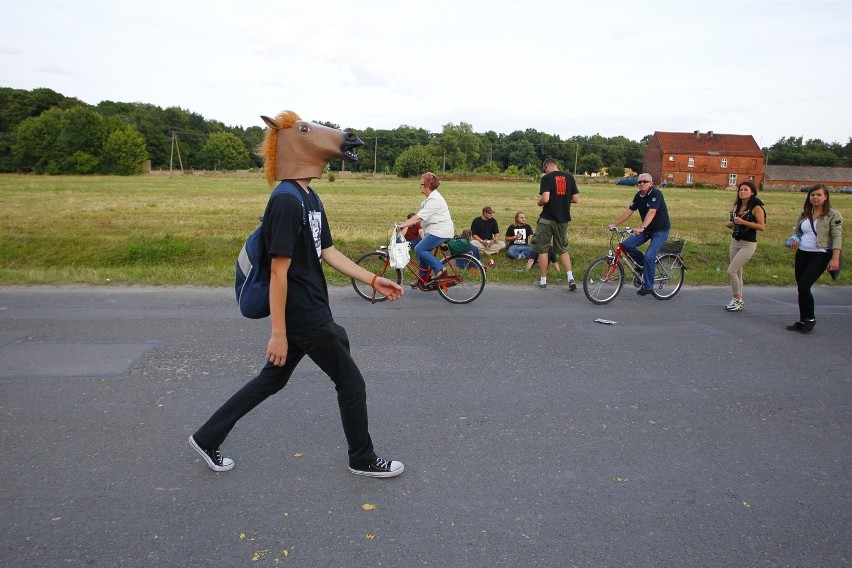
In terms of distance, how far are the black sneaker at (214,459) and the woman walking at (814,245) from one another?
21.9 feet

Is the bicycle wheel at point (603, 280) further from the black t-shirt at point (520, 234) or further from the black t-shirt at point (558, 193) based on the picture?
the black t-shirt at point (520, 234)

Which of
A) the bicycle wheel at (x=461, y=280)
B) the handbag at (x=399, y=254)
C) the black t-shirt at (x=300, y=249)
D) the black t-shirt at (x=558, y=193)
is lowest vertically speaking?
the bicycle wheel at (x=461, y=280)

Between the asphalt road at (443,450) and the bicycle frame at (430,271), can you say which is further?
the bicycle frame at (430,271)

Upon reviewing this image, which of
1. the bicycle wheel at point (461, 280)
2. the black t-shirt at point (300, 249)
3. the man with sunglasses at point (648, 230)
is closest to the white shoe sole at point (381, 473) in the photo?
the black t-shirt at point (300, 249)

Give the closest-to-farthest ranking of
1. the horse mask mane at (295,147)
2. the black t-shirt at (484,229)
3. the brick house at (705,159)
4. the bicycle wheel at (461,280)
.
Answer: the horse mask mane at (295,147)
the bicycle wheel at (461,280)
the black t-shirt at (484,229)
the brick house at (705,159)

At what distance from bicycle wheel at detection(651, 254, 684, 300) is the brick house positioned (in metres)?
92.8

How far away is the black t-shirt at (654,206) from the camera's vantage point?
916 centimetres

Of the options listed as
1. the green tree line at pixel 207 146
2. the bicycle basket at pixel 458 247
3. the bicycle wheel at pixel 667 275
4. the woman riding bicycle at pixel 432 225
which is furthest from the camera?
the green tree line at pixel 207 146

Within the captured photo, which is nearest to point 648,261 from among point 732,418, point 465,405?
point 732,418

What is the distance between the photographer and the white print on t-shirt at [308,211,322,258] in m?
3.34

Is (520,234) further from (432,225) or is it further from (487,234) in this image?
(432,225)

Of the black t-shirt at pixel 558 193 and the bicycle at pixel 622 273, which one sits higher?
the black t-shirt at pixel 558 193

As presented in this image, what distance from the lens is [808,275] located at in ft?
24.3

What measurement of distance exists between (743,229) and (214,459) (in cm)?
751
